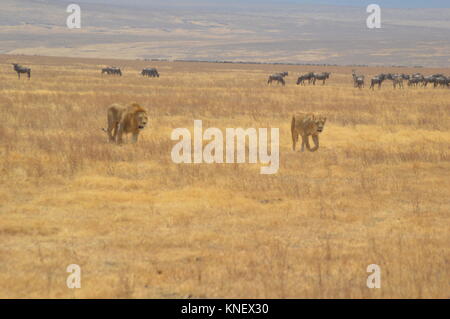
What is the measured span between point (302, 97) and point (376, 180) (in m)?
20.8

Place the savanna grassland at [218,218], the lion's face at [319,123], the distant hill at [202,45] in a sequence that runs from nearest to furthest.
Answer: the savanna grassland at [218,218] → the lion's face at [319,123] → the distant hill at [202,45]

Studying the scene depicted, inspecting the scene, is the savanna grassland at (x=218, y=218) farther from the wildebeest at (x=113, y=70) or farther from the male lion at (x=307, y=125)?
the wildebeest at (x=113, y=70)

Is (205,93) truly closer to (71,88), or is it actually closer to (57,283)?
(71,88)

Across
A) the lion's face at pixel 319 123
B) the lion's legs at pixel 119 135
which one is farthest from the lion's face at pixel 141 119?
the lion's face at pixel 319 123

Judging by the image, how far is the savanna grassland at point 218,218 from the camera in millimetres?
6953

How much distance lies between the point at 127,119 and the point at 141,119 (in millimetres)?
407

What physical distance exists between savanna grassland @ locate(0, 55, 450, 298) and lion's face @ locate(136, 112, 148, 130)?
1.60 feet

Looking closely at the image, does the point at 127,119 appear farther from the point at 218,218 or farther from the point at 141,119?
the point at 218,218

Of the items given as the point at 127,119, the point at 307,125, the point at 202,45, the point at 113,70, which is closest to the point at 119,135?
the point at 127,119

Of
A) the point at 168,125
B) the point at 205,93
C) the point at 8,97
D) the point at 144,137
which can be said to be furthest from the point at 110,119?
the point at 205,93

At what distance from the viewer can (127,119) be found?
1593 cm

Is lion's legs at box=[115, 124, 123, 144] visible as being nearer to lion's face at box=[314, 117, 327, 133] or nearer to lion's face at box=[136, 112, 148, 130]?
lion's face at box=[136, 112, 148, 130]

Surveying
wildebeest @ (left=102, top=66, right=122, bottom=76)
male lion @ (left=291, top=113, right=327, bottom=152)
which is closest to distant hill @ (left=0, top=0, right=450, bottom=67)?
wildebeest @ (left=102, top=66, right=122, bottom=76)

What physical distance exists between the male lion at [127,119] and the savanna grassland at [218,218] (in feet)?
1.40
